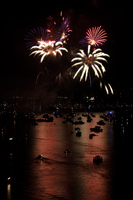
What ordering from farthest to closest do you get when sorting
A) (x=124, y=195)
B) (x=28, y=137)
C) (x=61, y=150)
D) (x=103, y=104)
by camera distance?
(x=103, y=104)
(x=28, y=137)
(x=61, y=150)
(x=124, y=195)

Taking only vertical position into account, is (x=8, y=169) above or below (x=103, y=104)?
below

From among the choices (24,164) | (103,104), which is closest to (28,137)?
(24,164)

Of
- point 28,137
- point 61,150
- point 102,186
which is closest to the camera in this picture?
point 102,186

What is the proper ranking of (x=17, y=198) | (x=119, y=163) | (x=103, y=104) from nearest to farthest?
(x=17, y=198), (x=119, y=163), (x=103, y=104)

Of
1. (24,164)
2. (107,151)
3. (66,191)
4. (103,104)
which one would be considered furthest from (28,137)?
(103,104)

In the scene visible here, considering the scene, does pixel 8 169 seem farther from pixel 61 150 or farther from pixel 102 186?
pixel 61 150

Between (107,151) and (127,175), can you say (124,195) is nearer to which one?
(127,175)

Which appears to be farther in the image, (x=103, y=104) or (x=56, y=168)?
(x=103, y=104)

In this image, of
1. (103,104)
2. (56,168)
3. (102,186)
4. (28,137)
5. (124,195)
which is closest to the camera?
(124,195)

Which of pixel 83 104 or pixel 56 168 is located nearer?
pixel 56 168
